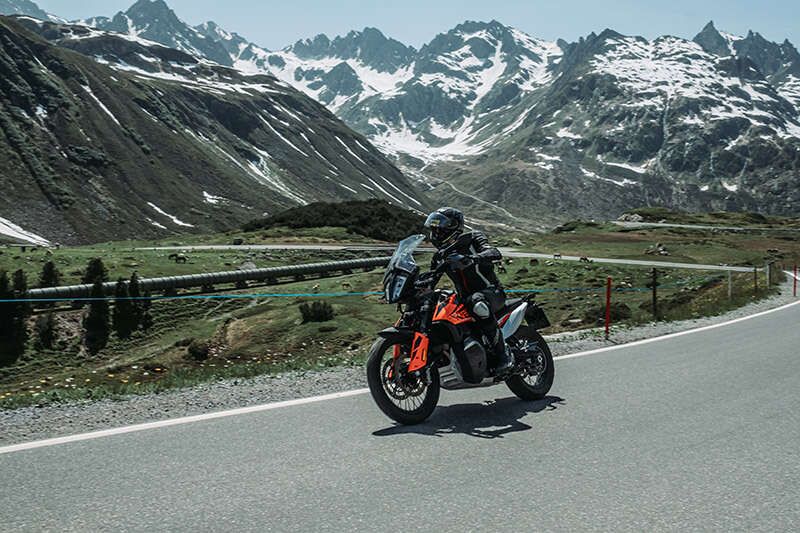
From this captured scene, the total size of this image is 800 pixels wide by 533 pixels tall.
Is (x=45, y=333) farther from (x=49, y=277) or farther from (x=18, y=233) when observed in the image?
(x=18, y=233)

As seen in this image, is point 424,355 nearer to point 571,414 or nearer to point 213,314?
point 571,414

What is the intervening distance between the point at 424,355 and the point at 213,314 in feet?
117

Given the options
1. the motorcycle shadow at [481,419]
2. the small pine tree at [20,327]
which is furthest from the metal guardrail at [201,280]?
the motorcycle shadow at [481,419]

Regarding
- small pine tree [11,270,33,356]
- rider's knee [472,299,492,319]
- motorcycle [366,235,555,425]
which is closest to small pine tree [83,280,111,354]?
small pine tree [11,270,33,356]

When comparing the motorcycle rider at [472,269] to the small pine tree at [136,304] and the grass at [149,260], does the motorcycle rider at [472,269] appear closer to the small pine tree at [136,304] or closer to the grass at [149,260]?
the small pine tree at [136,304]

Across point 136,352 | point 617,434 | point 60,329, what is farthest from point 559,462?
point 60,329

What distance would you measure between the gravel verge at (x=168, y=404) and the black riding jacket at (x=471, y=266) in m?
2.51

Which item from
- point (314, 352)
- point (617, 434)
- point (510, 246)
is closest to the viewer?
point (617, 434)

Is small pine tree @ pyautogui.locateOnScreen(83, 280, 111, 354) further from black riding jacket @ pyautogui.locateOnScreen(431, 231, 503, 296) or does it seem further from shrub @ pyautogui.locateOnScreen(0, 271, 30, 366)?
black riding jacket @ pyautogui.locateOnScreen(431, 231, 503, 296)

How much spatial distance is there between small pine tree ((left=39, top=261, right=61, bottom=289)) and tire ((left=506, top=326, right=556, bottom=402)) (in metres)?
40.5

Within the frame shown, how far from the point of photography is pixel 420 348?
764 centimetres

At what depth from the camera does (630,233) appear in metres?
87.4

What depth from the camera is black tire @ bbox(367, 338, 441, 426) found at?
762cm

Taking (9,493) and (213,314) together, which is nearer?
(9,493)
